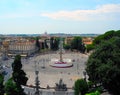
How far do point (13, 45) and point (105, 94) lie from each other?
87415 mm

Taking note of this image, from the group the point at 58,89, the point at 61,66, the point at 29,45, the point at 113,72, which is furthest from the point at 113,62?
the point at 29,45

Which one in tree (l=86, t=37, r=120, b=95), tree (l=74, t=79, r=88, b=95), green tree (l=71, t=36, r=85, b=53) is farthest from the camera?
green tree (l=71, t=36, r=85, b=53)

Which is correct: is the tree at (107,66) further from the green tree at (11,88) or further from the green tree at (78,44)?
the green tree at (78,44)

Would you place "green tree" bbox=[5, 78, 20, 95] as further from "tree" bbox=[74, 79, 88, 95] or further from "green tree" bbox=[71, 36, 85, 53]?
"green tree" bbox=[71, 36, 85, 53]

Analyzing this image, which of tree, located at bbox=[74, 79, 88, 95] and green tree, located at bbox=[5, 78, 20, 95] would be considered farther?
tree, located at bbox=[74, 79, 88, 95]

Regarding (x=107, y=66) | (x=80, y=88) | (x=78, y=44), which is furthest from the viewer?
(x=78, y=44)

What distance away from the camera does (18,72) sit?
35125 millimetres

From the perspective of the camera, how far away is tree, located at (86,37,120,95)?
29.2 meters

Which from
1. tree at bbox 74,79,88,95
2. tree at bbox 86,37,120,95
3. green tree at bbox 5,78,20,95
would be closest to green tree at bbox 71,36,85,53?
tree at bbox 86,37,120,95

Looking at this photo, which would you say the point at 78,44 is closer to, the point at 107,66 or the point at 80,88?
the point at 107,66

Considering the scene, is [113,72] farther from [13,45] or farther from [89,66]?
[13,45]

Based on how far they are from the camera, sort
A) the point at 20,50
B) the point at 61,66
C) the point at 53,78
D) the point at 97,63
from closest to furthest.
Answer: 1. the point at 97,63
2. the point at 53,78
3. the point at 61,66
4. the point at 20,50

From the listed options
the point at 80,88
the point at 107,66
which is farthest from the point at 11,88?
the point at 107,66

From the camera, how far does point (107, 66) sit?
29.5m
